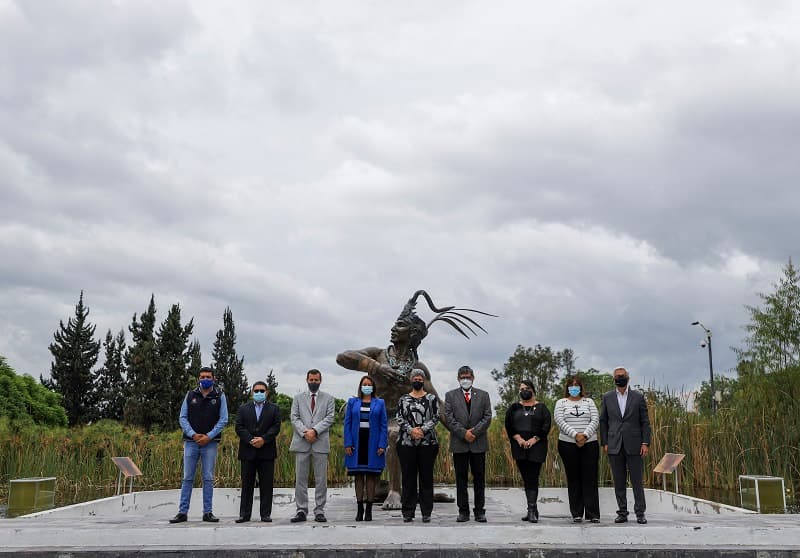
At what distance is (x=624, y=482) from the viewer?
7590mm

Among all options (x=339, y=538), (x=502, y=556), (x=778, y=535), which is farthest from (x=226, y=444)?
(x=778, y=535)

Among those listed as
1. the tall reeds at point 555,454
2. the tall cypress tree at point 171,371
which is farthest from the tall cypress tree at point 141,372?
the tall reeds at point 555,454

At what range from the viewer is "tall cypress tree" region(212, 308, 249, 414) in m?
48.3

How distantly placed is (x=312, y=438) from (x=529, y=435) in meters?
2.28

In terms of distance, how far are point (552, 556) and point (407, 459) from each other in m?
1.94

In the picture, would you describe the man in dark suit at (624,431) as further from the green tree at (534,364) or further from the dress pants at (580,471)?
the green tree at (534,364)

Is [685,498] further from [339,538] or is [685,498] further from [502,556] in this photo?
[339,538]

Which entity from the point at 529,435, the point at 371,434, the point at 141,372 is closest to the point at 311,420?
the point at 371,434

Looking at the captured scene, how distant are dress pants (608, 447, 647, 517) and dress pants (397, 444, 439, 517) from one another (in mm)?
1908

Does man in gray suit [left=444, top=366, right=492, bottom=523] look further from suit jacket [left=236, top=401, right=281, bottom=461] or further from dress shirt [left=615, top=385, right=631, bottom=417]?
suit jacket [left=236, top=401, right=281, bottom=461]

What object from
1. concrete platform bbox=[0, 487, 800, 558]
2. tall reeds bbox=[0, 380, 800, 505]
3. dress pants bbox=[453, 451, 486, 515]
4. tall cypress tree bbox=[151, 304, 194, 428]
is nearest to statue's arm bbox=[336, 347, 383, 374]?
dress pants bbox=[453, 451, 486, 515]

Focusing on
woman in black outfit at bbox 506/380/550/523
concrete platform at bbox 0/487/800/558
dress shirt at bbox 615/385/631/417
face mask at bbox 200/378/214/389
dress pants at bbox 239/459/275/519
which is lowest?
concrete platform at bbox 0/487/800/558

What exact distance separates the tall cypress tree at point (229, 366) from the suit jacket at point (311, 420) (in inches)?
1543

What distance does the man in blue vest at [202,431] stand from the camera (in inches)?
304
